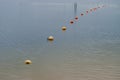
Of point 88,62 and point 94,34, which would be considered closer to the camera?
point 88,62

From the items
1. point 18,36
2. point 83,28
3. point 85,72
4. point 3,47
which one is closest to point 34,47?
point 3,47

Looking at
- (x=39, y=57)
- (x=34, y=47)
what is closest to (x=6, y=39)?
(x=34, y=47)

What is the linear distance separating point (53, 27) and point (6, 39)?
4349 millimetres

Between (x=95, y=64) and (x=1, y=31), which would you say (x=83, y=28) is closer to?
(x=1, y=31)

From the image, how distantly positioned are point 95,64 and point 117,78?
1444 mm

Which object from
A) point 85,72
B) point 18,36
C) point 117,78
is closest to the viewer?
point 117,78

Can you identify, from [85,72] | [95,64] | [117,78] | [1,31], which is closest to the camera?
[117,78]

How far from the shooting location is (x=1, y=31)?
14.9 m

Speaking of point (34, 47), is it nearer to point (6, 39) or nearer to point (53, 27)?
point (6, 39)

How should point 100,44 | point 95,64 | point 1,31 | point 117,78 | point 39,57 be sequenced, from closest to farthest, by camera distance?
point 117,78, point 95,64, point 39,57, point 100,44, point 1,31

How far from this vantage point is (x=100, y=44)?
12.7 metres

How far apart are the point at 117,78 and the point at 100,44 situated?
4.41 m

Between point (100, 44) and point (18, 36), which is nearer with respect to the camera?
point (100, 44)

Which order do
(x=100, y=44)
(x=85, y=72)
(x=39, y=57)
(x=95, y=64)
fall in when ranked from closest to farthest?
(x=85, y=72) → (x=95, y=64) → (x=39, y=57) → (x=100, y=44)
